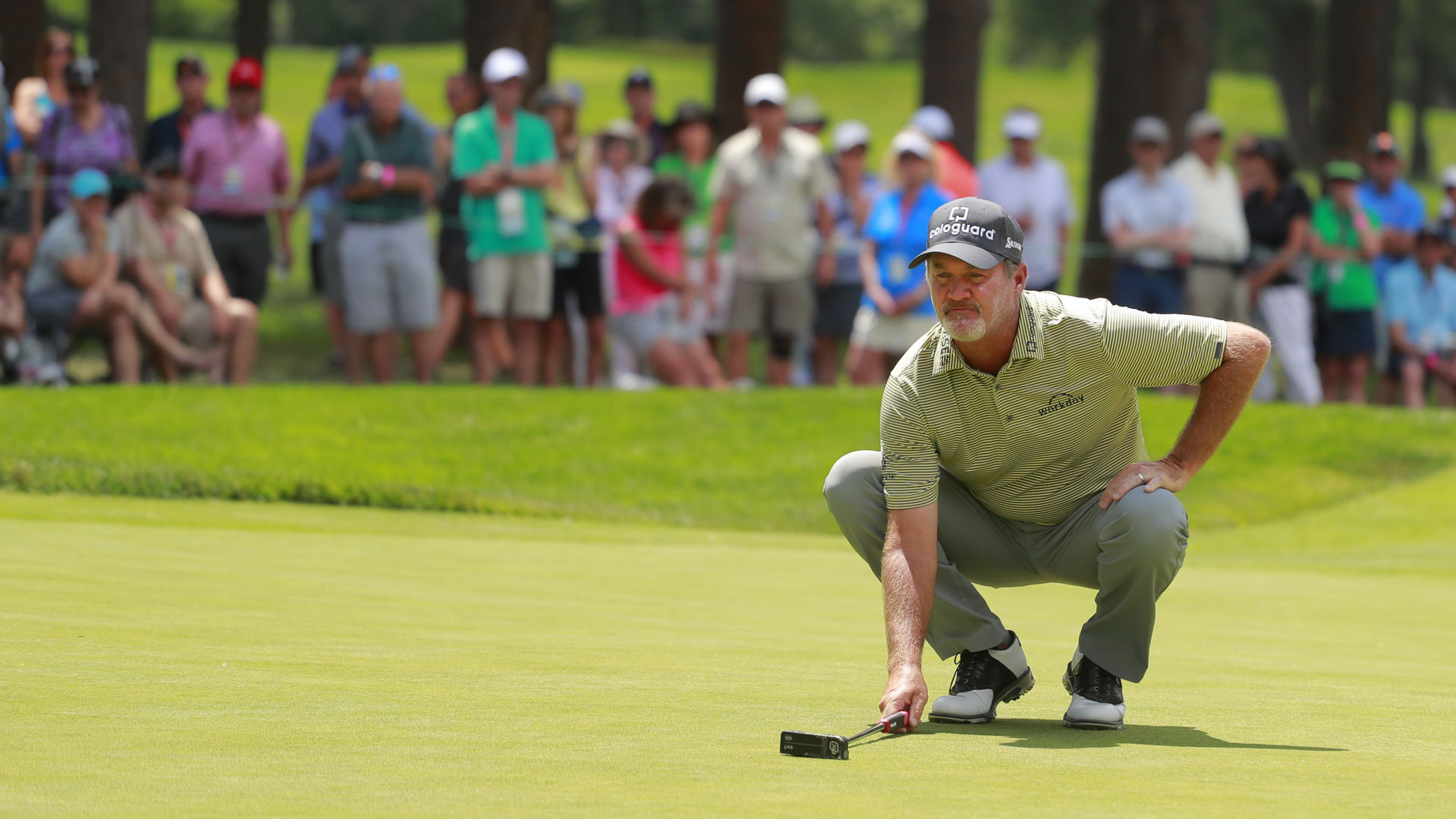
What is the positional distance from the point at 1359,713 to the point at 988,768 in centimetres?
139

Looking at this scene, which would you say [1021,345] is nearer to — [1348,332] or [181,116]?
[181,116]

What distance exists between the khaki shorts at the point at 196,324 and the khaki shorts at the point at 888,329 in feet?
15.6

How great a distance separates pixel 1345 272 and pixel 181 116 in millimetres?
9829

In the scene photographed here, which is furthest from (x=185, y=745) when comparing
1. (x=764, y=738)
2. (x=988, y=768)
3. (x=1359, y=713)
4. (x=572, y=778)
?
(x=1359, y=713)

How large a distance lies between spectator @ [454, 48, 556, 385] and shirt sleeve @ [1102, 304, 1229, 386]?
922 cm

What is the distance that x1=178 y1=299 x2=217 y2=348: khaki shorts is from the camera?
1364 cm

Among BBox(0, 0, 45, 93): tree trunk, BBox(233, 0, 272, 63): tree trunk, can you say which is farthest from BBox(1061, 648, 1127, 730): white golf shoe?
BBox(233, 0, 272, 63): tree trunk

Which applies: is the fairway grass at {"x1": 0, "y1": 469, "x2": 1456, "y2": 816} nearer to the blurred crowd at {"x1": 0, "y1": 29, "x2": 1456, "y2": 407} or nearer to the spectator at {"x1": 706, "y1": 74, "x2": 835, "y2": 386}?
the blurred crowd at {"x1": 0, "y1": 29, "x2": 1456, "y2": 407}

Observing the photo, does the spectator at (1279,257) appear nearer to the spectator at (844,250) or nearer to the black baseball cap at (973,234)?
the spectator at (844,250)

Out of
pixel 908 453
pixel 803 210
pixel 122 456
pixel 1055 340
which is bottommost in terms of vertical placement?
pixel 122 456

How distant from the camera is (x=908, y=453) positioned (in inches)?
197

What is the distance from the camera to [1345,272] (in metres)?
16.3

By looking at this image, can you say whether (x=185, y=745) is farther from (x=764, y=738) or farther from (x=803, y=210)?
(x=803, y=210)

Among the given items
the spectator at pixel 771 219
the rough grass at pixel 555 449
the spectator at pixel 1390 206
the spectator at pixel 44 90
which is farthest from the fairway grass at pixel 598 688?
the spectator at pixel 1390 206
